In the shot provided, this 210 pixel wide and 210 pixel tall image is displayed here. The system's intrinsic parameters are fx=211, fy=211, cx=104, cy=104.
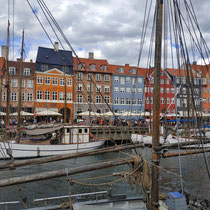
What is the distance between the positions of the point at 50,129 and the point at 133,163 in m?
18.6

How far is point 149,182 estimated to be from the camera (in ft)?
18.6

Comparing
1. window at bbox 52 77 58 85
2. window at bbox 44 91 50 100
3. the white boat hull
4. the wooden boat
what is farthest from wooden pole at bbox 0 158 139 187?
window at bbox 52 77 58 85

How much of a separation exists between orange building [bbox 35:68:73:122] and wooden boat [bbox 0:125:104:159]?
18959mm

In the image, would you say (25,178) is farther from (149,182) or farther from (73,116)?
(73,116)

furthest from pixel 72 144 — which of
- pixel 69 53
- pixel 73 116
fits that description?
pixel 69 53

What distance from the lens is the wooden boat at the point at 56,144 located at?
2116cm

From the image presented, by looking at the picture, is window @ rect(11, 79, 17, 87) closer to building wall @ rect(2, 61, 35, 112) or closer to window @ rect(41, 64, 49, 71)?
building wall @ rect(2, 61, 35, 112)

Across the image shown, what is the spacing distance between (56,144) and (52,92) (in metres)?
23.3

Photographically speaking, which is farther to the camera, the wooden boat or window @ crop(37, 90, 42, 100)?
window @ crop(37, 90, 42, 100)

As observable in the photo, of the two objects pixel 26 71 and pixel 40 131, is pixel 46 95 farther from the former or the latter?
pixel 40 131

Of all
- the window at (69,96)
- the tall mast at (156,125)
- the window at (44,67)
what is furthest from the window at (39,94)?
the tall mast at (156,125)

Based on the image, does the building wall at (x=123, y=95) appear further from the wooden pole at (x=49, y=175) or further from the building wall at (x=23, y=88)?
the wooden pole at (x=49, y=175)

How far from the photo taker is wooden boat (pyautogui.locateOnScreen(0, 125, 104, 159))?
21156 millimetres

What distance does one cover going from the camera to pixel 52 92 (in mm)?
44531
